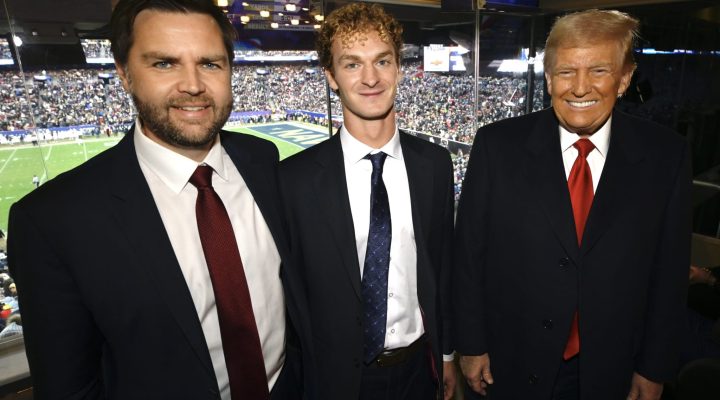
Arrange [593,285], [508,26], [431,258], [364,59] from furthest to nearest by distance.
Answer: [508,26] < [431,258] < [364,59] < [593,285]

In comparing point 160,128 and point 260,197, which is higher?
point 160,128

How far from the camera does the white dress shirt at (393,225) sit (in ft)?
5.51

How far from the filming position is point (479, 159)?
1695mm

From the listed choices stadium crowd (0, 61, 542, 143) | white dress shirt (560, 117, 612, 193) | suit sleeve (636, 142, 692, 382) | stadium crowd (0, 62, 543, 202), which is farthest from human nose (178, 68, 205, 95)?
stadium crowd (0, 61, 542, 143)

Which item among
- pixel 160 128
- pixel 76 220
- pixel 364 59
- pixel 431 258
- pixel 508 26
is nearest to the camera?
pixel 76 220

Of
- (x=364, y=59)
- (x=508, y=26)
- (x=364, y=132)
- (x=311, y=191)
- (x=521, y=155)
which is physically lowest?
(x=311, y=191)

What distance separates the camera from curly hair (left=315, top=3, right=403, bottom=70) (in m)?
1.66

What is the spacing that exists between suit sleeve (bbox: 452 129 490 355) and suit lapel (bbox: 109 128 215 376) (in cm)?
106

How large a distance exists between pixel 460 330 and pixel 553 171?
779 mm

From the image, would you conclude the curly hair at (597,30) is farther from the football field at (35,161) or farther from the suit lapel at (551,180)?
the football field at (35,161)

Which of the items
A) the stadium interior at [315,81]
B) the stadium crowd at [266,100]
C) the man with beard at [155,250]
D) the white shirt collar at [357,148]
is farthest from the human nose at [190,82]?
the stadium crowd at [266,100]

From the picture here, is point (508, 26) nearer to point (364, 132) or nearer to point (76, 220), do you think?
point (364, 132)

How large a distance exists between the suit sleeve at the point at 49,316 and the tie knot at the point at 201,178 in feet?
1.39

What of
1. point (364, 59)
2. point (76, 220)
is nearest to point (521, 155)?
point (364, 59)
